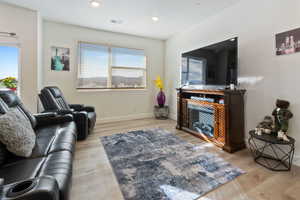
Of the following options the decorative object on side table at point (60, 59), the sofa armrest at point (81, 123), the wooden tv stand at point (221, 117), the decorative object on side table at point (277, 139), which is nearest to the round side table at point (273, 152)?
the decorative object on side table at point (277, 139)

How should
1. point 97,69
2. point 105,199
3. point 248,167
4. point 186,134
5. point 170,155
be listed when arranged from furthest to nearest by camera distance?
point 97,69
point 186,134
point 170,155
point 248,167
point 105,199

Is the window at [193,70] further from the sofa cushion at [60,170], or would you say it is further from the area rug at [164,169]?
the sofa cushion at [60,170]

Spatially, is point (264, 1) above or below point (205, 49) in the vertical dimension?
above

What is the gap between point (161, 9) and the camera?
287 cm

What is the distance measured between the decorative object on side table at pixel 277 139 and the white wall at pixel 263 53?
0.50 ft

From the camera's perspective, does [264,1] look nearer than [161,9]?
Yes

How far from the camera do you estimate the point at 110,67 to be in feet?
13.5

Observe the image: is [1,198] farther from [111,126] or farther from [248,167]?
[111,126]

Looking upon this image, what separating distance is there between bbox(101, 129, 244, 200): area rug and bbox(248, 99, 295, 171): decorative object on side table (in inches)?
21.0

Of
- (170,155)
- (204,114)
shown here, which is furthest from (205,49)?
(170,155)

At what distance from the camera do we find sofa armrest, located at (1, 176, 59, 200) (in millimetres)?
700

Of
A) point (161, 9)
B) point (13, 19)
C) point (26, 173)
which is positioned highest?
point (161, 9)

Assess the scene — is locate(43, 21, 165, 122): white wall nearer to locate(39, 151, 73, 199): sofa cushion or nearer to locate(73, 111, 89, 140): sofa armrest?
locate(73, 111, 89, 140): sofa armrest

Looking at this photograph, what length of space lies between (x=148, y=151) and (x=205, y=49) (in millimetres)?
2220
